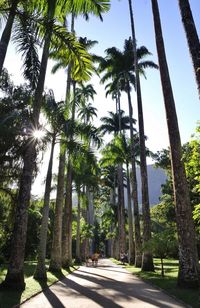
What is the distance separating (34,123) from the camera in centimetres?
1334

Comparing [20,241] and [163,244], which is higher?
[163,244]

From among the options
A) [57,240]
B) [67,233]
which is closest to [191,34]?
[57,240]

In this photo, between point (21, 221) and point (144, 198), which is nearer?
point (21, 221)

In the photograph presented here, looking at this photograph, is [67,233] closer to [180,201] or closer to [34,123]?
[34,123]

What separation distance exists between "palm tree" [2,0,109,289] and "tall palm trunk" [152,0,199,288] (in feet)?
11.0

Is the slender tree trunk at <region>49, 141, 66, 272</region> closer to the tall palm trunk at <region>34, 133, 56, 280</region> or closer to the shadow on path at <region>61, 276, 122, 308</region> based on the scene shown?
the tall palm trunk at <region>34, 133, 56, 280</region>

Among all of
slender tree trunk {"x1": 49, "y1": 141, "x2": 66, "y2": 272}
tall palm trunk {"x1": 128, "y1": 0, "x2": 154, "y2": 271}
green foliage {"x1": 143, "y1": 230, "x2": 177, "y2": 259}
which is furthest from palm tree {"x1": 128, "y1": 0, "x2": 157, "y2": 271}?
slender tree trunk {"x1": 49, "y1": 141, "x2": 66, "y2": 272}

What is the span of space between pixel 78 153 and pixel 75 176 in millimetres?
18747

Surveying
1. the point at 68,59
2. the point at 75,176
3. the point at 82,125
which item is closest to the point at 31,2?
the point at 68,59

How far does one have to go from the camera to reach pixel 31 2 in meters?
12.3

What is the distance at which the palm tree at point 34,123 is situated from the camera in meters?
11.3

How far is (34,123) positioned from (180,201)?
20.7 ft

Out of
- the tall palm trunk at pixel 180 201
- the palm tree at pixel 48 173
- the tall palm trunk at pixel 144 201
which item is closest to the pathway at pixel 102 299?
the tall palm trunk at pixel 180 201

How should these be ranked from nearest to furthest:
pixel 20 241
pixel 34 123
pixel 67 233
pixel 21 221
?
A: pixel 20 241
pixel 21 221
pixel 34 123
pixel 67 233
